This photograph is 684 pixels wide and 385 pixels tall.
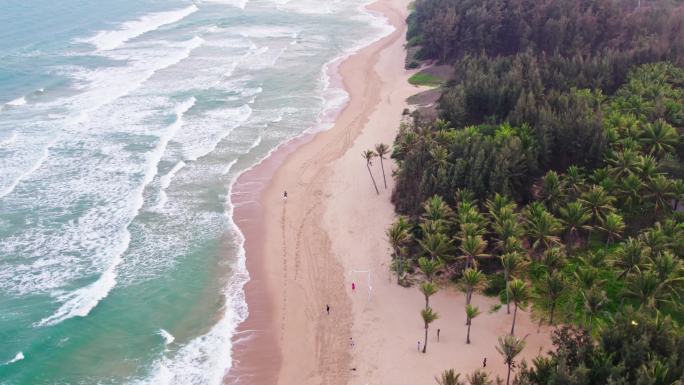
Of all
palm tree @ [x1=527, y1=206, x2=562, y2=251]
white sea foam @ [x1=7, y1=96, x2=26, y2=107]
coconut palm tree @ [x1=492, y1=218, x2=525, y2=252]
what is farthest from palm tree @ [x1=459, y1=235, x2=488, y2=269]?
white sea foam @ [x1=7, y1=96, x2=26, y2=107]

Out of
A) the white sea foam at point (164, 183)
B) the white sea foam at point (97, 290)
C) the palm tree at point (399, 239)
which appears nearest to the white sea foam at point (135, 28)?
the white sea foam at point (164, 183)

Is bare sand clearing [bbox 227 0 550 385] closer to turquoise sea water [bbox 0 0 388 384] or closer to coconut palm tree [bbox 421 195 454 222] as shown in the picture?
turquoise sea water [bbox 0 0 388 384]

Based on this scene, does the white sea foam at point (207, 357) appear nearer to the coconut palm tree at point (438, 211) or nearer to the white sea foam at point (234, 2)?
the coconut palm tree at point (438, 211)

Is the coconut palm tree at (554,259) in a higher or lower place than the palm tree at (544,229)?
lower

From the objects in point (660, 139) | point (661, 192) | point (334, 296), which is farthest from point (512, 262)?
point (660, 139)

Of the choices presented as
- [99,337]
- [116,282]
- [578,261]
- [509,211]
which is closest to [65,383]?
[99,337]

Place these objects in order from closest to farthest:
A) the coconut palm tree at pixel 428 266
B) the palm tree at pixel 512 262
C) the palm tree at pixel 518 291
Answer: the palm tree at pixel 518 291 < the palm tree at pixel 512 262 < the coconut palm tree at pixel 428 266
